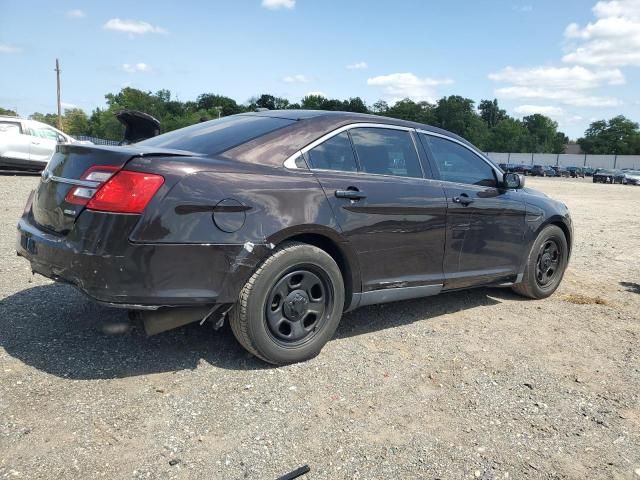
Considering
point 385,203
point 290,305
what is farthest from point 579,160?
point 290,305

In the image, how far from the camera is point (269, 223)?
3205 millimetres

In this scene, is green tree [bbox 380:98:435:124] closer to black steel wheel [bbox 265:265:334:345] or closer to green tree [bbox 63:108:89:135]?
green tree [bbox 63:108:89:135]

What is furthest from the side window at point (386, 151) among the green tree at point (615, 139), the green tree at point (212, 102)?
the green tree at point (615, 139)

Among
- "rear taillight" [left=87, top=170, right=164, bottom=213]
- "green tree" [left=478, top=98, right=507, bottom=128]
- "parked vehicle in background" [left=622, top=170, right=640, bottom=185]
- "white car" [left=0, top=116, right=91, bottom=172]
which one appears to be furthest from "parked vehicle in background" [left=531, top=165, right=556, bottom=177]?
"green tree" [left=478, top=98, right=507, bottom=128]

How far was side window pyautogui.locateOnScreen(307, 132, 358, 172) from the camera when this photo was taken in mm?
3611

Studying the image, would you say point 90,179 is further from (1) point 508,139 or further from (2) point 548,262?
(1) point 508,139

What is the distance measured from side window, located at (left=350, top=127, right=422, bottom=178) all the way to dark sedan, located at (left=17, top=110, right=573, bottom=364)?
0.04 ft

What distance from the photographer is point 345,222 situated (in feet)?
11.7

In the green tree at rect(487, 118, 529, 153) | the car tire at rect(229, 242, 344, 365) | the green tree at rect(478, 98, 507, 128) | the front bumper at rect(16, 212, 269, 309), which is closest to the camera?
the front bumper at rect(16, 212, 269, 309)

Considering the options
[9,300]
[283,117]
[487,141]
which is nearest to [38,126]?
[9,300]

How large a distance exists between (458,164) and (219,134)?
7.04 ft

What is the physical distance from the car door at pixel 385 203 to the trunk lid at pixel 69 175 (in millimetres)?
1042

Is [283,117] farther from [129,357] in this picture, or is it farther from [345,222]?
[129,357]

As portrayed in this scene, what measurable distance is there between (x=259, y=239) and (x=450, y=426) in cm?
150
